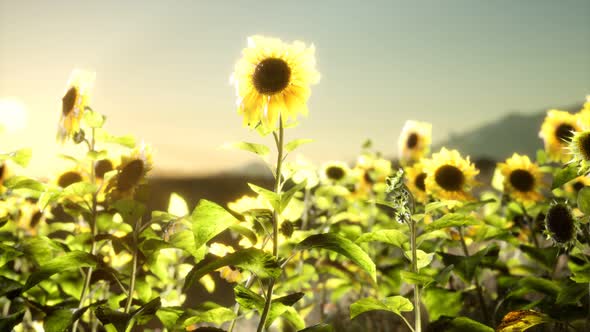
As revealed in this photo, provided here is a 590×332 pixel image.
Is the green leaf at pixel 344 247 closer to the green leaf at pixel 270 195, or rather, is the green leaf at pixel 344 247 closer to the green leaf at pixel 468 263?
the green leaf at pixel 270 195

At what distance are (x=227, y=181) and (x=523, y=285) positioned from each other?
447 cm

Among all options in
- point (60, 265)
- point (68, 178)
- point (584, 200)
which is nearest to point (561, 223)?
point (584, 200)

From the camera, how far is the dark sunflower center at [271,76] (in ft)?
4.50

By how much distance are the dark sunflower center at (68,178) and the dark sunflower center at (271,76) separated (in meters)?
1.09

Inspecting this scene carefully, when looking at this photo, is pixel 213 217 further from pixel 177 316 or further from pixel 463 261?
pixel 463 261

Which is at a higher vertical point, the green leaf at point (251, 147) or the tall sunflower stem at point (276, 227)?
the green leaf at point (251, 147)

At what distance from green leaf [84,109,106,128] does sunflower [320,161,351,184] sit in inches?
68.1

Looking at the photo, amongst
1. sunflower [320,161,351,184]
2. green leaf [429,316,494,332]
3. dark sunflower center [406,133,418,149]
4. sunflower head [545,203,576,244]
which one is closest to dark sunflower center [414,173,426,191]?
dark sunflower center [406,133,418,149]

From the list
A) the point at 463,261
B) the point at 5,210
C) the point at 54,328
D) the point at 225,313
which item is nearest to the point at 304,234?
the point at 463,261

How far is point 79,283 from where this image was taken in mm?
1672

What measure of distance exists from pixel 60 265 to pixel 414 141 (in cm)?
214

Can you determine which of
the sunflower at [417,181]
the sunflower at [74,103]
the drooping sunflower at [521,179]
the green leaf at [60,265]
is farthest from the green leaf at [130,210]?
the drooping sunflower at [521,179]

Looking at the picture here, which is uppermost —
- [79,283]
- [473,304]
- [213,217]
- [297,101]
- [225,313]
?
[297,101]

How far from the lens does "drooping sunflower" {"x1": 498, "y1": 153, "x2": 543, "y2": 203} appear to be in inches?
87.0
